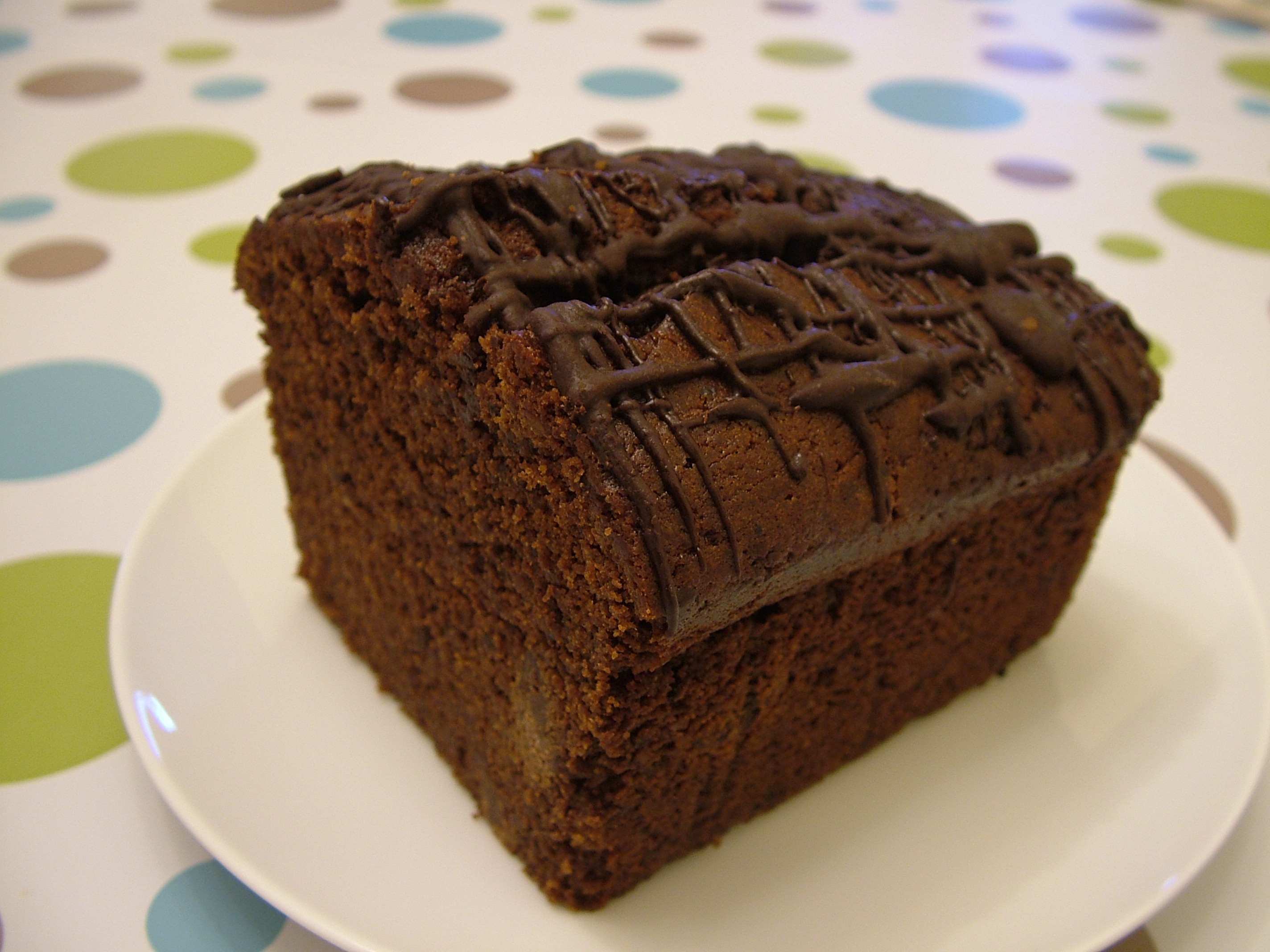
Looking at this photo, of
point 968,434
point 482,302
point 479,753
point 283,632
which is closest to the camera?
point 482,302

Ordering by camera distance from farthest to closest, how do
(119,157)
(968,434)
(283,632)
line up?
(119,157)
(283,632)
(968,434)

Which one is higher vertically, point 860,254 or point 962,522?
point 860,254

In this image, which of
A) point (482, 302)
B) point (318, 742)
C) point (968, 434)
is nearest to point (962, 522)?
point (968, 434)

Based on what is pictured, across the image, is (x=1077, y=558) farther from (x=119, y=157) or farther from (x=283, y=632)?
(x=119, y=157)

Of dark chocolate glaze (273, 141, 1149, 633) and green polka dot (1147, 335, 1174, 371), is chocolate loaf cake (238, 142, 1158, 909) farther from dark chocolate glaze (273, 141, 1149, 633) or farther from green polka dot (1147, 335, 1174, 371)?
green polka dot (1147, 335, 1174, 371)

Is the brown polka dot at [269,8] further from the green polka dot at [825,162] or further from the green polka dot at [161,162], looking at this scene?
the green polka dot at [825,162]

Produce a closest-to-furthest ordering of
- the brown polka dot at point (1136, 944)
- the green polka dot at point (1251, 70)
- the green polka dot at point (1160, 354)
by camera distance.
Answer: the brown polka dot at point (1136, 944), the green polka dot at point (1160, 354), the green polka dot at point (1251, 70)

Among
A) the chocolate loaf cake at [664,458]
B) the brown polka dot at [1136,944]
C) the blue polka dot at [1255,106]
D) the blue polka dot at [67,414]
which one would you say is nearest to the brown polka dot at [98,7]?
the blue polka dot at [67,414]

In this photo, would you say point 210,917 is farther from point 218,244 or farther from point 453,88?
point 453,88
